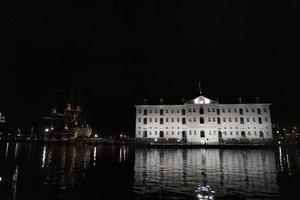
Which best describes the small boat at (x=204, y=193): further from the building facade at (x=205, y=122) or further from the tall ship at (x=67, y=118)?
the tall ship at (x=67, y=118)

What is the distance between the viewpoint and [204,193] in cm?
1434

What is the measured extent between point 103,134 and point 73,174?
284 feet

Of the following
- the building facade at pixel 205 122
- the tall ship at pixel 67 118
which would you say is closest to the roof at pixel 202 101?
the building facade at pixel 205 122

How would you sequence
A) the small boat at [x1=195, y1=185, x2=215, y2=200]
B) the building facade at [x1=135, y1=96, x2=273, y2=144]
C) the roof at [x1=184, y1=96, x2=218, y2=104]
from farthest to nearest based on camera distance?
the roof at [x1=184, y1=96, x2=218, y2=104]
the building facade at [x1=135, y1=96, x2=273, y2=144]
the small boat at [x1=195, y1=185, x2=215, y2=200]

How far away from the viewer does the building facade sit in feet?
Answer: 244

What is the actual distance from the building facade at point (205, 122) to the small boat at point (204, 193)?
58.7m

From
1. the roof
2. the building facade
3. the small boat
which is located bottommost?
the small boat

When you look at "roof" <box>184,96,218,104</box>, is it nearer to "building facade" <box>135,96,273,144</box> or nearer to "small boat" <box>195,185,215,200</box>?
"building facade" <box>135,96,273,144</box>

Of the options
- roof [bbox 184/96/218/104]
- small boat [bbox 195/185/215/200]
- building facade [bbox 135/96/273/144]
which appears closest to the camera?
small boat [bbox 195/185/215/200]

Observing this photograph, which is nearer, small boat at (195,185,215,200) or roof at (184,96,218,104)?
small boat at (195,185,215,200)

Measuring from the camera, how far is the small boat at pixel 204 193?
1350 centimetres

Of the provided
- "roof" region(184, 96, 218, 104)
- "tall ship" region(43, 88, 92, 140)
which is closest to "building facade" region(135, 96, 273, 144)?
"roof" region(184, 96, 218, 104)

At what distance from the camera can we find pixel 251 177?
64.2 feet

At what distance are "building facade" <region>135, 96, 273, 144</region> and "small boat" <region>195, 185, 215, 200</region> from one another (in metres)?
58.7
